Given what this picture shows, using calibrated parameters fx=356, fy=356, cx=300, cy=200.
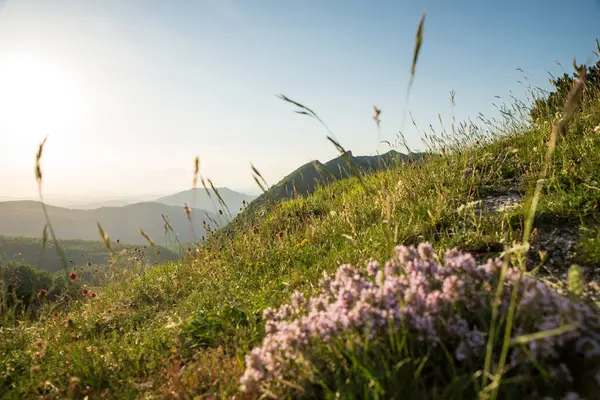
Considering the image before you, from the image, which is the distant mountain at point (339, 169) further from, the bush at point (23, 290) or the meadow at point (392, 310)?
the bush at point (23, 290)

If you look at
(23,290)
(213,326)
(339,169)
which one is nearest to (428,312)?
Answer: (213,326)

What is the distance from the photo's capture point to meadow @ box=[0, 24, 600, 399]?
1.70 m

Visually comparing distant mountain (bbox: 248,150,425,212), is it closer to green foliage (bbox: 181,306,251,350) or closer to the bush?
green foliage (bbox: 181,306,251,350)

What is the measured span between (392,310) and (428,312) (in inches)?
7.1

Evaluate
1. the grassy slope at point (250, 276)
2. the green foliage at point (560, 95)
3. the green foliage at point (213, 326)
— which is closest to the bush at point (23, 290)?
the grassy slope at point (250, 276)

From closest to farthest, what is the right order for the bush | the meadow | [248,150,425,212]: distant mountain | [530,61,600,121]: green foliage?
the meadow < [248,150,425,212]: distant mountain < the bush < [530,61,600,121]: green foliage

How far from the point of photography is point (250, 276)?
4.62 metres

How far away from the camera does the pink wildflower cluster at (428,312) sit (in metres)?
1.74

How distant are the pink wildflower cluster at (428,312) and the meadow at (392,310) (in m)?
0.01

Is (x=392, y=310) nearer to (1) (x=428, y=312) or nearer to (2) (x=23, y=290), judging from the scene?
A: (1) (x=428, y=312)

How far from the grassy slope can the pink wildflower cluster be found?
0.96 ft

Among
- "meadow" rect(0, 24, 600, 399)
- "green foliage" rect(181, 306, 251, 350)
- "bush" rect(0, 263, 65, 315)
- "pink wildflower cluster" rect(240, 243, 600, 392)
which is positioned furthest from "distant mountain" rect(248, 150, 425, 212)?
"bush" rect(0, 263, 65, 315)

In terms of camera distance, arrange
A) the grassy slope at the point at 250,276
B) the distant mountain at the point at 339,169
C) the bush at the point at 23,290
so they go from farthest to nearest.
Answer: the bush at the point at 23,290, the distant mountain at the point at 339,169, the grassy slope at the point at 250,276

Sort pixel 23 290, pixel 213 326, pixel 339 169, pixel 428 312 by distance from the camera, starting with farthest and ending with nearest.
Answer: pixel 23 290
pixel 339 169
pixel 213 326
pixel 428 312
